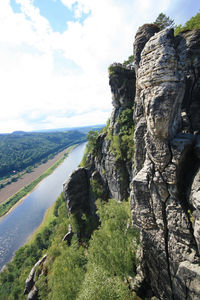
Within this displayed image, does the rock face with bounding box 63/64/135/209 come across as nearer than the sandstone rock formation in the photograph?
No

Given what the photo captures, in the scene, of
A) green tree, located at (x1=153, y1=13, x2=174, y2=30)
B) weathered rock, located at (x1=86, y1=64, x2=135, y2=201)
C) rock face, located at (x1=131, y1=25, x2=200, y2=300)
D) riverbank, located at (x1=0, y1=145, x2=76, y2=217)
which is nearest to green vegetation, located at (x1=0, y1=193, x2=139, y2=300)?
rock face, located at (x1=131, y1=25, x2=200, y2=300)

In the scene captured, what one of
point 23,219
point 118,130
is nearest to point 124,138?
point 118,130

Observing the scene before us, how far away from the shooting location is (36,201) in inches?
2872

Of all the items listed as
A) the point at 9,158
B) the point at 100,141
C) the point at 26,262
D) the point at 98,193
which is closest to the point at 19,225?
the point at 26,262

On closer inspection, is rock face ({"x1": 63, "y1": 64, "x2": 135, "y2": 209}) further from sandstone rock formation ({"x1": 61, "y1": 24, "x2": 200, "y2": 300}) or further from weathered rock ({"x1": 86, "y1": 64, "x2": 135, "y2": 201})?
sandstone rock formation ({"x1": 61, "y1": 24, "x2": 200, "y2": 300})

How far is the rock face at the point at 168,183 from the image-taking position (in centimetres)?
718

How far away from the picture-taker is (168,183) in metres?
7.73

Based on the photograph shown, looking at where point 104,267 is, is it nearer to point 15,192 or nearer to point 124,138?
point 124,138

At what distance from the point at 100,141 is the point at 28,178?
106 metres

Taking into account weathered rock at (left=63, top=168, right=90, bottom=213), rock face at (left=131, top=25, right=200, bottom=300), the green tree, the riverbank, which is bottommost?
the riverbank

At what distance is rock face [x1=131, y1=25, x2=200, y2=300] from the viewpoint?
23.6 ft

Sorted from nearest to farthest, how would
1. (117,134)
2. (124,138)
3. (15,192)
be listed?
1. (124,138)
2. (117,134)
3. (15,192)

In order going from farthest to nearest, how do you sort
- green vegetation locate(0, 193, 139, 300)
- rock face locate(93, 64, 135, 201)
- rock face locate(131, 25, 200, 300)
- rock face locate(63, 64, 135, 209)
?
rock face locate(63, 64, 135, 209) < rock face locate(93, 64, 135, 201) < green vegetation locate(0, 193, 139, 300) < rock face locate(131, 25, 200, 300)

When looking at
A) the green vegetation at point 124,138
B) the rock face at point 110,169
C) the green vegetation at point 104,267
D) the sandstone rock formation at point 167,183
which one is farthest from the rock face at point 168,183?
the rock face at point 110,169
